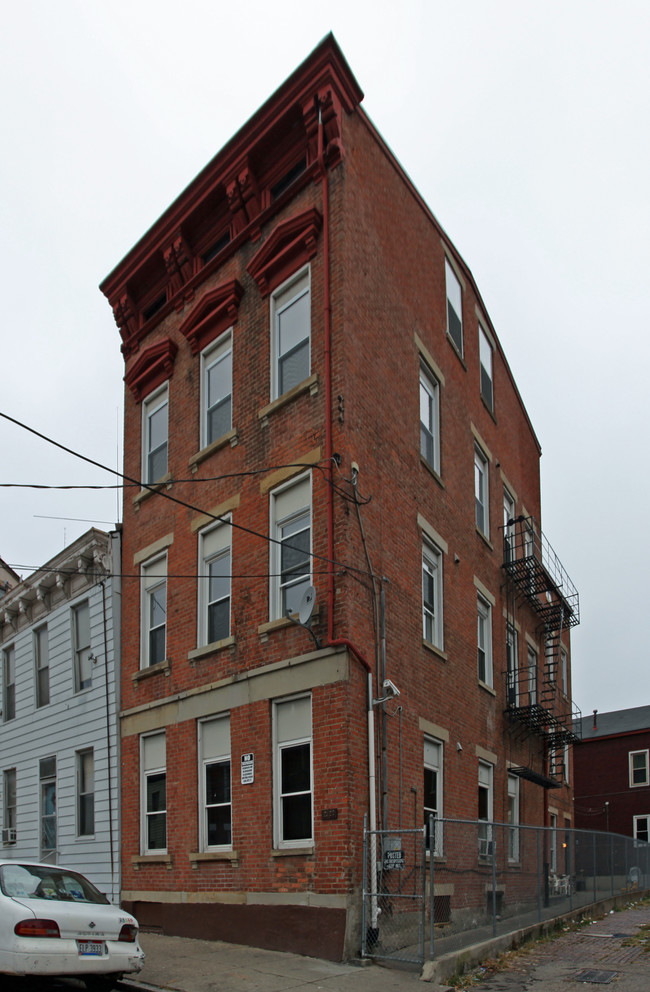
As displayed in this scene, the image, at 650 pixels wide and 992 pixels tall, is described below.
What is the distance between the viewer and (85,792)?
1903cm

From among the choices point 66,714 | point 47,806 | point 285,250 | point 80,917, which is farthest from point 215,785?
point 285,250

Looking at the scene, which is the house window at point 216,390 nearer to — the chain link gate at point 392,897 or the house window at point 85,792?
the house window at point 85,792

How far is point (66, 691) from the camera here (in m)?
20.4

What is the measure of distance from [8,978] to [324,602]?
6005mm

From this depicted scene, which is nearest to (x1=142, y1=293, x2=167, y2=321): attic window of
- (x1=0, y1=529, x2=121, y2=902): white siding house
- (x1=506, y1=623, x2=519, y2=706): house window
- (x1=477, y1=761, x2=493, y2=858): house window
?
(x1=0, y1=529, x2=121, y2=902): white siding house

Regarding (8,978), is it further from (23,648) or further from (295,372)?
(23,648)

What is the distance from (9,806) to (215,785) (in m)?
9.09

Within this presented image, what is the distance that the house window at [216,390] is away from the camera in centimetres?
1720

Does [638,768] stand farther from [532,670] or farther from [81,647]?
[81,647]

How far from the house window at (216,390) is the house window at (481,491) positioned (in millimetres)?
6464

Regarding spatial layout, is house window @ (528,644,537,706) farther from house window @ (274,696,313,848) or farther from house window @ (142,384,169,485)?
house window @ (274,696,313,848)

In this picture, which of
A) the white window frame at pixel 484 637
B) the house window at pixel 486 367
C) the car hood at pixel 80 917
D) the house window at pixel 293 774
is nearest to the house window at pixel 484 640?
the white window frame at pixel 484 637

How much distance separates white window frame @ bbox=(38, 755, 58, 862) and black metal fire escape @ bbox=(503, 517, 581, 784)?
9876 mm

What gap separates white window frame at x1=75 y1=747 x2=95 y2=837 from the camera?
18750 mm
